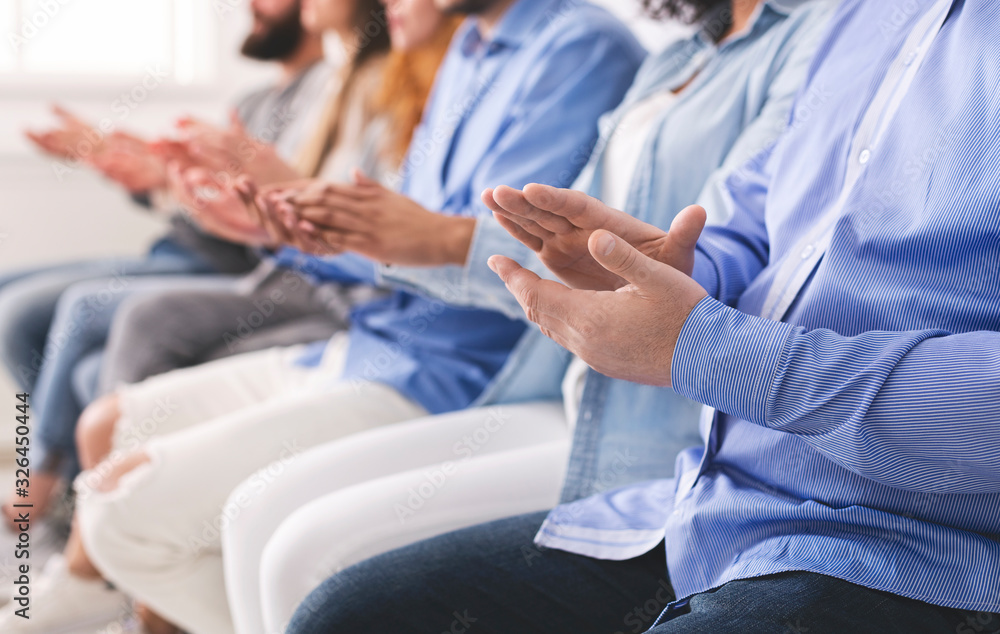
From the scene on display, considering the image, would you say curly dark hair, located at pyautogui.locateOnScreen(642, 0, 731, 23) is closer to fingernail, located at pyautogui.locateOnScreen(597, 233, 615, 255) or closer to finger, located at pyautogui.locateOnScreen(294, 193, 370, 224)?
finger, located at pyautogui.locateOnScreen(294, 193, 370, 224)

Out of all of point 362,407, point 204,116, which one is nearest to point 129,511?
point 362,407

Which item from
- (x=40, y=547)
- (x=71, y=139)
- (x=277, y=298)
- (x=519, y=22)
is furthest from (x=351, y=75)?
(x=40, y=547)

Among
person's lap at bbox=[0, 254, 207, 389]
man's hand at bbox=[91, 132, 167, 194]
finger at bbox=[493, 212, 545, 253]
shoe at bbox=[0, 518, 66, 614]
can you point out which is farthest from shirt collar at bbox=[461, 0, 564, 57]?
shoe at bbox=[0, 518, 66, 614]

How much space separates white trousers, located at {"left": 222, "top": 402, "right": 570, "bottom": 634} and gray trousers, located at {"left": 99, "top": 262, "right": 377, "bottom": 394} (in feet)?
1.76

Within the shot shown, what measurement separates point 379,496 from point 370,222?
290mm

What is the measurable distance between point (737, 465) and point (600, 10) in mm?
754

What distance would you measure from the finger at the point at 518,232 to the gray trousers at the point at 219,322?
0.83 metres

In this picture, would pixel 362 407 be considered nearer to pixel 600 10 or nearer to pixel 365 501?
pixel 365 501

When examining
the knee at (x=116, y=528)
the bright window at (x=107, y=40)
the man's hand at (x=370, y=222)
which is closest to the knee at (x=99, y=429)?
the knee at (x=116, y=528)

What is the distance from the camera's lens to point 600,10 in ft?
3.86

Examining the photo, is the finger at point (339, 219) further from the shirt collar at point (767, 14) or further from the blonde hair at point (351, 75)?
the blonde hair at point (351, 75)

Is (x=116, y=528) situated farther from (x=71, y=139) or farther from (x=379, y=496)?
(x=71, y=139)

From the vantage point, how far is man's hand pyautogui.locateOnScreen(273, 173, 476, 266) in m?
0.89

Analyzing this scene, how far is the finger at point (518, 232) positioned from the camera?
Result: 0.64m
